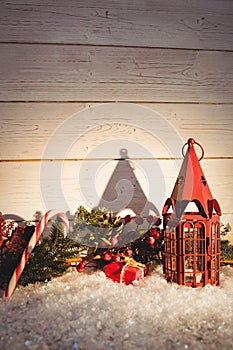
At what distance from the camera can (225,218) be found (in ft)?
5.25

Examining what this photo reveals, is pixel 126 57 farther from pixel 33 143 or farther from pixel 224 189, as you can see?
pixel 224 189

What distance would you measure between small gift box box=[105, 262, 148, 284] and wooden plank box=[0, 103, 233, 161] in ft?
1.42

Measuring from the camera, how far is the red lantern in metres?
1.19

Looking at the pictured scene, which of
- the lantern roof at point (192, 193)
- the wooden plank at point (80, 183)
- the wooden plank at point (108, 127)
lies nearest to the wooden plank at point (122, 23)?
the wooden plank at point (108, 127)

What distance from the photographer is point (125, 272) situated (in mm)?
1247

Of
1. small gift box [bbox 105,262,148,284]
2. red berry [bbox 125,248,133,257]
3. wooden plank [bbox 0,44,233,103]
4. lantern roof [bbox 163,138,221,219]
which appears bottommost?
small gift box [bbox 105,262,148,284]

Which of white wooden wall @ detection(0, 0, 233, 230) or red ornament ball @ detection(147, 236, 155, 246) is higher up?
white wooden wall @ detection(0, 0, 233, 230)

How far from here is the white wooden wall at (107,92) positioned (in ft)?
4.73

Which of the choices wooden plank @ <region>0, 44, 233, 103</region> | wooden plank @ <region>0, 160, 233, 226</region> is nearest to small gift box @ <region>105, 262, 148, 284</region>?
wooden plank @ <region>0, 160, 233, 226</region>

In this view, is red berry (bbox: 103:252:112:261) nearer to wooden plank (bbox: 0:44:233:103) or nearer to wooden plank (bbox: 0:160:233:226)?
wooden plank (bbox: 0:160:233:226)

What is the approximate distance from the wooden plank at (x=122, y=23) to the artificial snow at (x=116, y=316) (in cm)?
87

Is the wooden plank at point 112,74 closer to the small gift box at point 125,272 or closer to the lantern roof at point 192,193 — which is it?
the lantern roof at point 192,193

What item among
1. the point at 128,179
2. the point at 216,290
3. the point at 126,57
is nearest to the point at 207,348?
the point at 216,290

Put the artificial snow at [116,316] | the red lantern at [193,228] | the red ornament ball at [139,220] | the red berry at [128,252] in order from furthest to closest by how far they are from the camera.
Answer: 1. the red ornament ball at [139,220]
2. the red berry at [128,252]
3. the red lantern at [193,228]
4. the artificial snow at [116,316]
